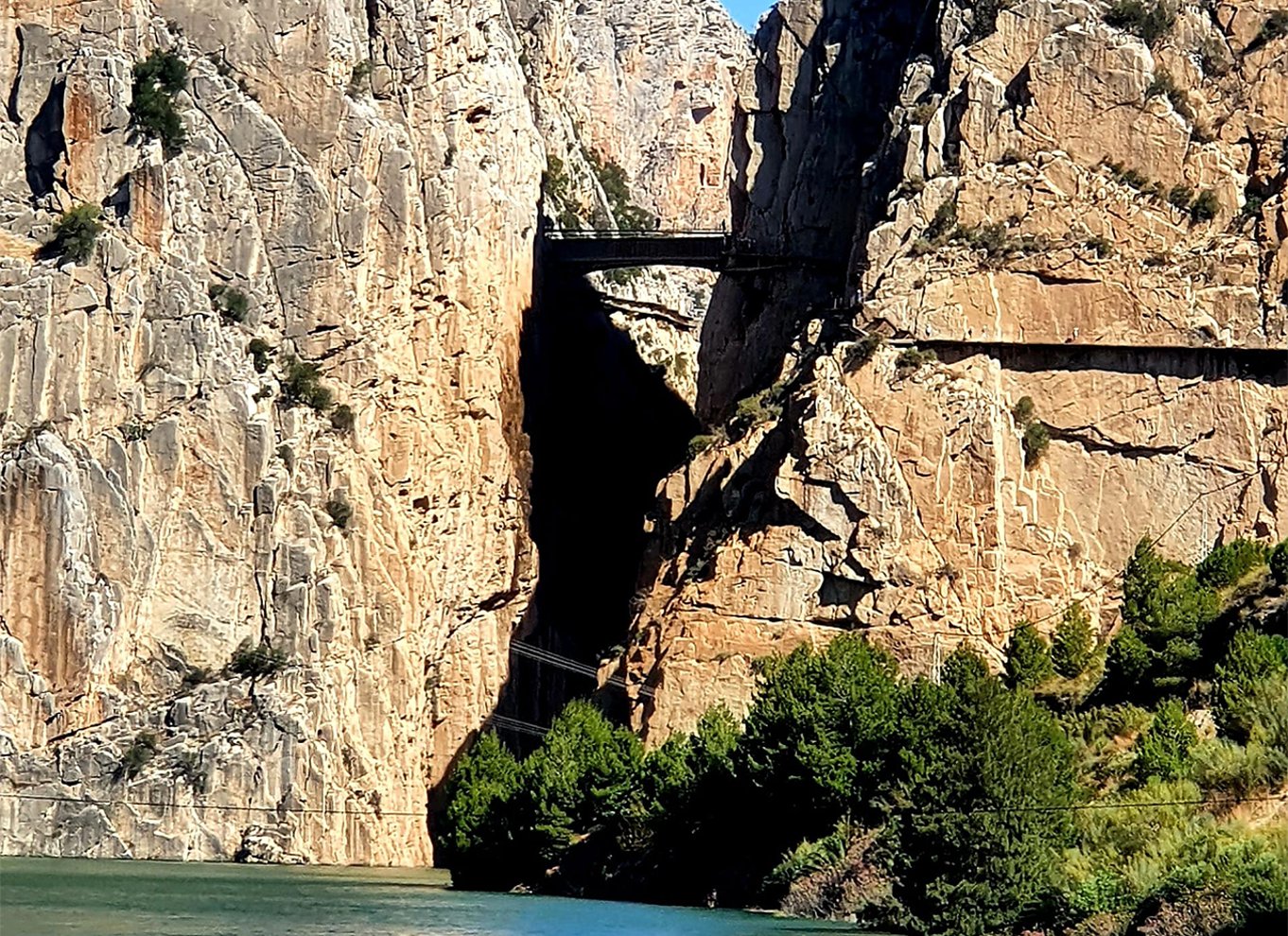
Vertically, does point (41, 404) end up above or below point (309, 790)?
above

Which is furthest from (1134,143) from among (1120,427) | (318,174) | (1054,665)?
(318,174)

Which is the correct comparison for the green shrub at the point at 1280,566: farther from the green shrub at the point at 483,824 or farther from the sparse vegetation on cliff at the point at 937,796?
the green shrub at the point at 483,824

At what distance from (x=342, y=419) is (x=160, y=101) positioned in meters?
17.5

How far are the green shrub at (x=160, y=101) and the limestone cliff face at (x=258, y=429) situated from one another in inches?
33.7

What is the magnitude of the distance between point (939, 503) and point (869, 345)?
7173 millimetres

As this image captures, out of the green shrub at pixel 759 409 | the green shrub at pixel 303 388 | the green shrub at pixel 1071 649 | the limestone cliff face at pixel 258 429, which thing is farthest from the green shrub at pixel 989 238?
the green shrub at pixel 303 388

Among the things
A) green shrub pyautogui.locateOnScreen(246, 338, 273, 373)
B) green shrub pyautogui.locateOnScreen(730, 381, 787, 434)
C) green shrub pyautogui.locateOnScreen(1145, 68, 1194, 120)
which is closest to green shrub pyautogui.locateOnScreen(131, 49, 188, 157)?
green shrub pyautogui.locateOnScreen(246, 338, 273, 373)

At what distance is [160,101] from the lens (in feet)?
451

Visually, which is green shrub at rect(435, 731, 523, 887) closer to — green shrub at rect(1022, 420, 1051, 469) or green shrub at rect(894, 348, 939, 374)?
green shrub at rect(894, 348, 939, 374)

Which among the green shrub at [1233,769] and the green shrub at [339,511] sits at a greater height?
the green shrub at [339,511]

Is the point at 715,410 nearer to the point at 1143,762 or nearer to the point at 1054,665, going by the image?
the point at 1054,665

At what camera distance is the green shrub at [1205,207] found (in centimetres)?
11575

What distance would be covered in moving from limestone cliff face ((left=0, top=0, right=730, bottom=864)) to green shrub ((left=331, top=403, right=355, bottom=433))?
0.22m

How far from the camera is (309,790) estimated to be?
428ft
